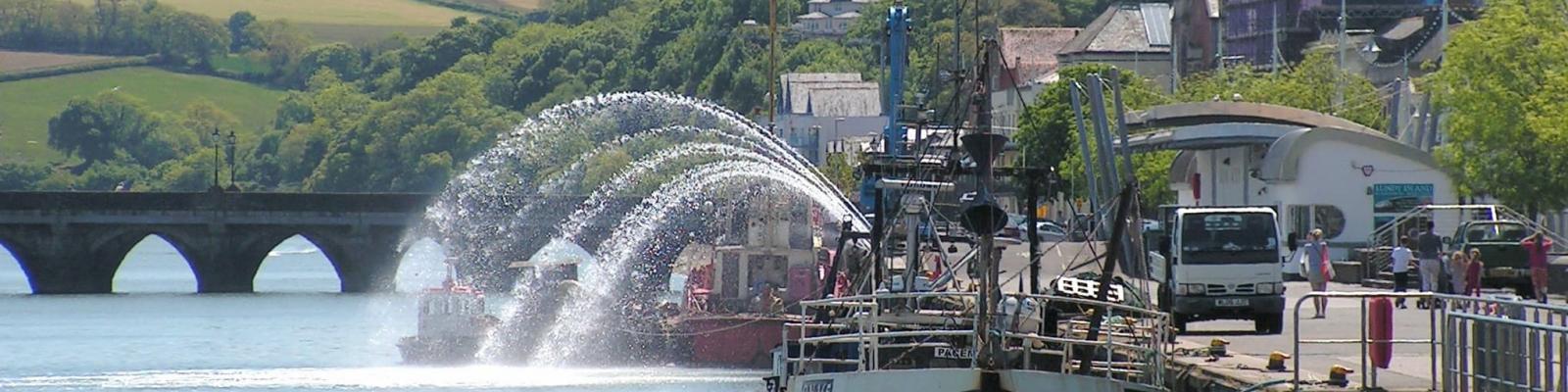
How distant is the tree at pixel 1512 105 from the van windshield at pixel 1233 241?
13.5 meters

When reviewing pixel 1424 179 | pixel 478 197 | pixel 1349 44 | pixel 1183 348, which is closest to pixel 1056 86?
pixel 1349 44

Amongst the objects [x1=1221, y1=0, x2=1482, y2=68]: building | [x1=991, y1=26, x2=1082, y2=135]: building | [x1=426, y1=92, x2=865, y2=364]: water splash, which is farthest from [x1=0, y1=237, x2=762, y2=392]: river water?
[x1=1221, y1=0, x2=1482, y2=68]: building

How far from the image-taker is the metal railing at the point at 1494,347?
27.7 m

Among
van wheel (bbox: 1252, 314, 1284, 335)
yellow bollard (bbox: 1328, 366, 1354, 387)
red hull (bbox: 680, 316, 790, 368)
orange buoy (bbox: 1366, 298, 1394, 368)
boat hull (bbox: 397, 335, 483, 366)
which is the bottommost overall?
boat hull (bbox: 397, 335, 483, 366)

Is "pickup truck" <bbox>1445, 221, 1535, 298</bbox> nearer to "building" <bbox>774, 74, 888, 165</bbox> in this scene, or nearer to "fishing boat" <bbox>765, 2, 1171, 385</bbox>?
"fishing boat" <bbox>765, 2, 1171, 385</bbox>

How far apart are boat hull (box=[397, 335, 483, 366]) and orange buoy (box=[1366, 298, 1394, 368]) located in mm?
34991

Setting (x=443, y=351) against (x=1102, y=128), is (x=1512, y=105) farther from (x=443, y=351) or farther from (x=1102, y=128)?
(x=443, y=351)

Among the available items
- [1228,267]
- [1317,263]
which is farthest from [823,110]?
[1228,267]

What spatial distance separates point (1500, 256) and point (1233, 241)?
8.21 metres

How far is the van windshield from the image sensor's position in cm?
4412

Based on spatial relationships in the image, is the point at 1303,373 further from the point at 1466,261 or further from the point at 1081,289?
the point at 1466,261

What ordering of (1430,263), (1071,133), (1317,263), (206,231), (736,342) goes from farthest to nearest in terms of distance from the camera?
(206,231) → (1071,133) → (736,342) → (1317,263) → (1430,263)

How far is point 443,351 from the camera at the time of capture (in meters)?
65.9

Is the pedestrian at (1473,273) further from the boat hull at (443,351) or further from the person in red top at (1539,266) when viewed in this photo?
the boat hull at (443,351)
